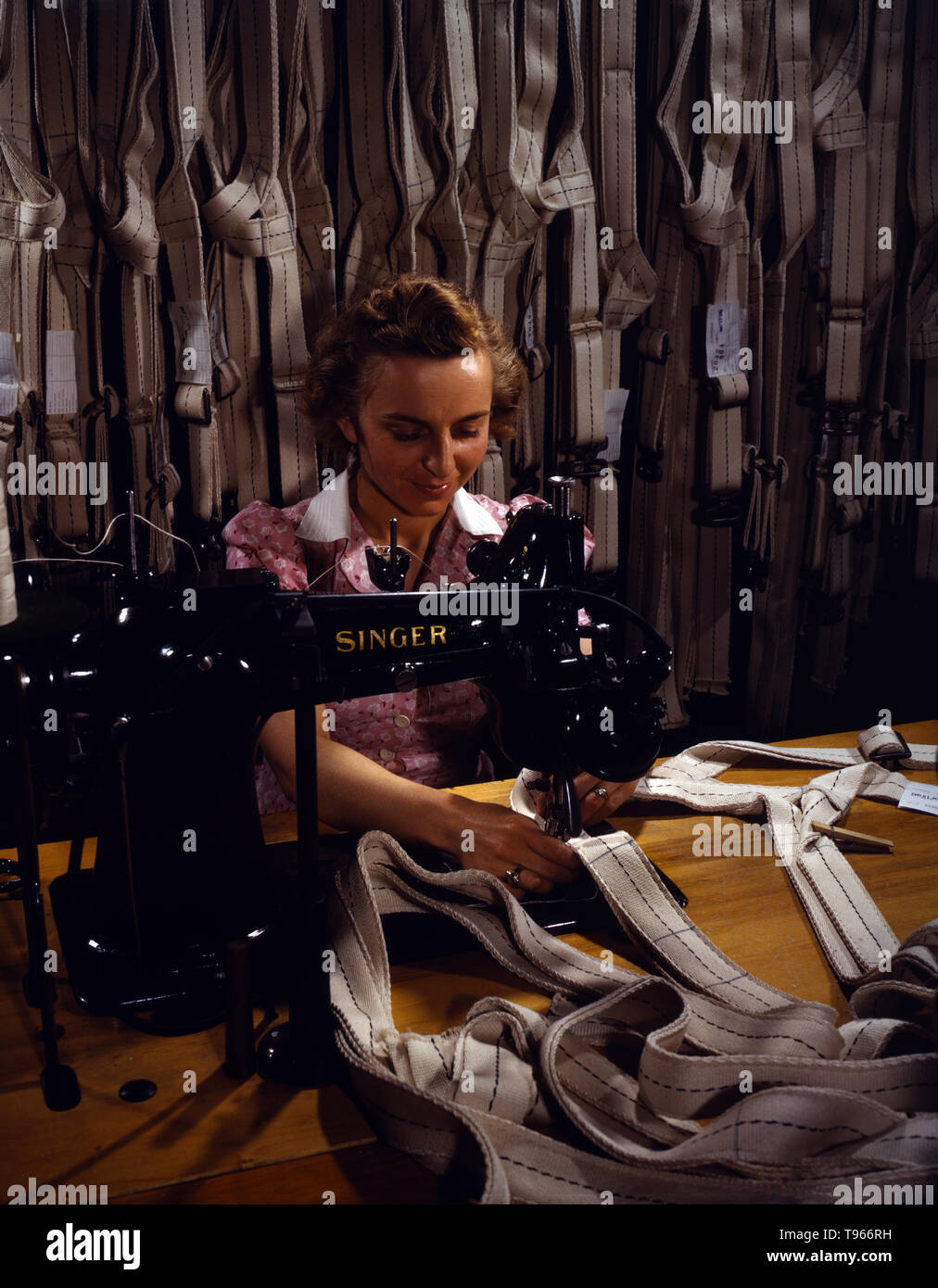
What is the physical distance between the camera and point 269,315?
7.65 feet

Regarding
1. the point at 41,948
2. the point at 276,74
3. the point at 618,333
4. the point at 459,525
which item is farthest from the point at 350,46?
the point at 41,948

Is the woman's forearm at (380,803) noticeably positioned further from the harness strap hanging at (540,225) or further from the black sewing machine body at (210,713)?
the harness strap hanging at (540,225)

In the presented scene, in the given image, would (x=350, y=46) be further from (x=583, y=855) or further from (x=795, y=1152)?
(x=795, y=1152)

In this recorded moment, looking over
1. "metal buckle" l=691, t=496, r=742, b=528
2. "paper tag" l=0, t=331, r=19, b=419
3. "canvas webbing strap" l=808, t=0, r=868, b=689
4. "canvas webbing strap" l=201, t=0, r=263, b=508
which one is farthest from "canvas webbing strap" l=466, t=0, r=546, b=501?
"paper tag" l=0, t=331, r=19, b=419

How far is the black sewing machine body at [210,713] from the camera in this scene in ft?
3.63

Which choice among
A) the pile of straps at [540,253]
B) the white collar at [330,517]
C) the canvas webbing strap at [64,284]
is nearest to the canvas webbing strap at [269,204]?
the pile of straps at [540,253]

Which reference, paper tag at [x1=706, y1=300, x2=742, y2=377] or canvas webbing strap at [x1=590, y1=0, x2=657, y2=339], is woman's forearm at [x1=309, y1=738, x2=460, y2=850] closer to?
canvas webbing strap at [x1=590, y1=0, x2=657, y2=339]

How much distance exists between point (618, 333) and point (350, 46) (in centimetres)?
91

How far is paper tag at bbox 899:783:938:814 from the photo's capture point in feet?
5.39

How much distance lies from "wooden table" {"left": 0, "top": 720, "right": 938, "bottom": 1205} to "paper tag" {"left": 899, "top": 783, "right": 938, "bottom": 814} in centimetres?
18

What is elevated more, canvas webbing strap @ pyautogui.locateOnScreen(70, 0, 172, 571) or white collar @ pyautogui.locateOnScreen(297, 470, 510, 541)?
canvas webbing strap @ pyautogui.locateOnScreen(70, 0, 172, 571)

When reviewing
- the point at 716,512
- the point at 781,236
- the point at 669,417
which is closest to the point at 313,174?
the point at 669,417

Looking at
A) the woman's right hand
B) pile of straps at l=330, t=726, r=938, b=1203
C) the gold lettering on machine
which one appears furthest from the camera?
the woman's right hand

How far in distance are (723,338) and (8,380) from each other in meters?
1.71
